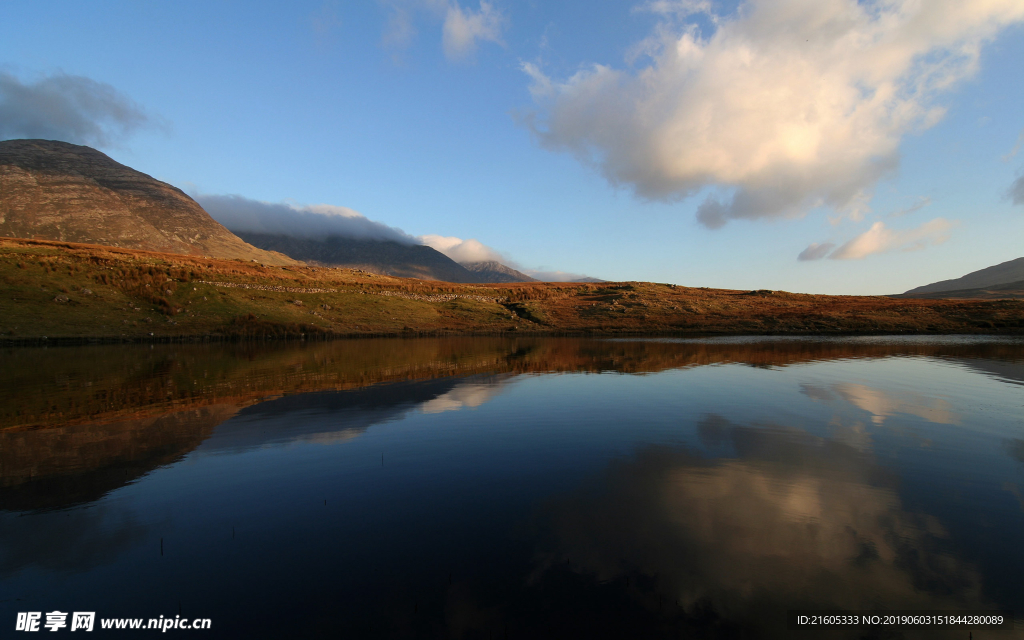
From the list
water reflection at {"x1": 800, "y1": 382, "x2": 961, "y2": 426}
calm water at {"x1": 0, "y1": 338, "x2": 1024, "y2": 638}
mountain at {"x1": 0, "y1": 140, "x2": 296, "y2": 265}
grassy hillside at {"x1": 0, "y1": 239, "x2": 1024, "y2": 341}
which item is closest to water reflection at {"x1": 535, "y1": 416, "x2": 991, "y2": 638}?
calm water at {"x1": 0, "y1": 338, "x2": 1024, "y2": 638}

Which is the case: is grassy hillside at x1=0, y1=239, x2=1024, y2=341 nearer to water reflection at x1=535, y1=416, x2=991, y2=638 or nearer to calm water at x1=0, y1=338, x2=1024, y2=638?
calm water at x1=0, y1=338, x2=1024, y2=638

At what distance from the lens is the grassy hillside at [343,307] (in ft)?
154

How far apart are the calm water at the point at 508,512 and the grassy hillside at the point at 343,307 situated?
36630 mm

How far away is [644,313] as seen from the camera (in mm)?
79438

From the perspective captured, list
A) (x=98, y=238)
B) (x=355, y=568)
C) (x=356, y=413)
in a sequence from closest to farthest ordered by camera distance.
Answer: (x=355, y=568), (x=356, y=413), (x=98, y=238)

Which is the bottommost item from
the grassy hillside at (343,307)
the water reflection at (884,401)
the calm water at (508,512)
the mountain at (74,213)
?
the calm water at (508,512)

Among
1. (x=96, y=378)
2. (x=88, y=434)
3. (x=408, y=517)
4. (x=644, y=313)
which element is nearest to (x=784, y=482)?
(x=408, y=517)

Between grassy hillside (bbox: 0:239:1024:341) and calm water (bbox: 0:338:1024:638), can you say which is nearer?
calm water (bbox: 0:338:1024:638)

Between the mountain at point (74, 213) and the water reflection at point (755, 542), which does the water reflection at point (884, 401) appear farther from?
the mountain at point (74, 213)

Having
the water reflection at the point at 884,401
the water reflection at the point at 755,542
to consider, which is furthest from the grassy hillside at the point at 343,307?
the water reflection at the point at 755,542

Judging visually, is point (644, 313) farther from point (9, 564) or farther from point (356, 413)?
point (9, 564)

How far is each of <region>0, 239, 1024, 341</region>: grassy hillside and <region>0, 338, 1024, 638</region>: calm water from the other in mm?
36630

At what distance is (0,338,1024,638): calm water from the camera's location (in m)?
5.55

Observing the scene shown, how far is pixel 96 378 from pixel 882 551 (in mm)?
30221
